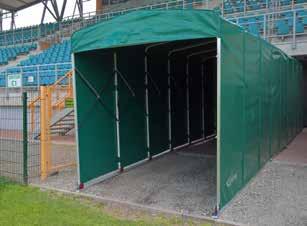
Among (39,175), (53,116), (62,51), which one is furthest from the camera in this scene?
(62,51)

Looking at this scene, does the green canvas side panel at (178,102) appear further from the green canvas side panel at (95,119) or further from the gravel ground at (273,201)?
the gravel ground at (273,201)

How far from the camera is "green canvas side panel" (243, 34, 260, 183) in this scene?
19.3ft

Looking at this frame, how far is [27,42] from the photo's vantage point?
23.9 meters

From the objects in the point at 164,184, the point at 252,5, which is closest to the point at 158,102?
the point at 164,184

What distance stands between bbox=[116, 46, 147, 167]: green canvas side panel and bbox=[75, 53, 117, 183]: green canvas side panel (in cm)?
29

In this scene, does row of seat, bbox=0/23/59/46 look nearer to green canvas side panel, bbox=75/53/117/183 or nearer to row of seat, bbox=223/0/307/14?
row of seat, bbox=223/0/307/14

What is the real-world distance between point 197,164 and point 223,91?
3372 millimetres

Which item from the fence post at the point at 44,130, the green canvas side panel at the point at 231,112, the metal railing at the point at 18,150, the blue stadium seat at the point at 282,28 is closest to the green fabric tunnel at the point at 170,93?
the green canvas side panel at the point at 231,112

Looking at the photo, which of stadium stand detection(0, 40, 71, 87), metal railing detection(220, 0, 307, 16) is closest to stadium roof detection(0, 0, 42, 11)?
stadium stand detection(0, 40, 71, 87)

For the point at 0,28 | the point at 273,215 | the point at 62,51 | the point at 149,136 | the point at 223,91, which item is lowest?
the point at 273,215

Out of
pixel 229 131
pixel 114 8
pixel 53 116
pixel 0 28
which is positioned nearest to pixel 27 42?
pixel 114 8

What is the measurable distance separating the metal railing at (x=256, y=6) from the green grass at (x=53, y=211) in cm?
1055

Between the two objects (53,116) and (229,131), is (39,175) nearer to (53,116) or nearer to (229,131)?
(229,131)

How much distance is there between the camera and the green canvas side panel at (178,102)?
30.0 feet
